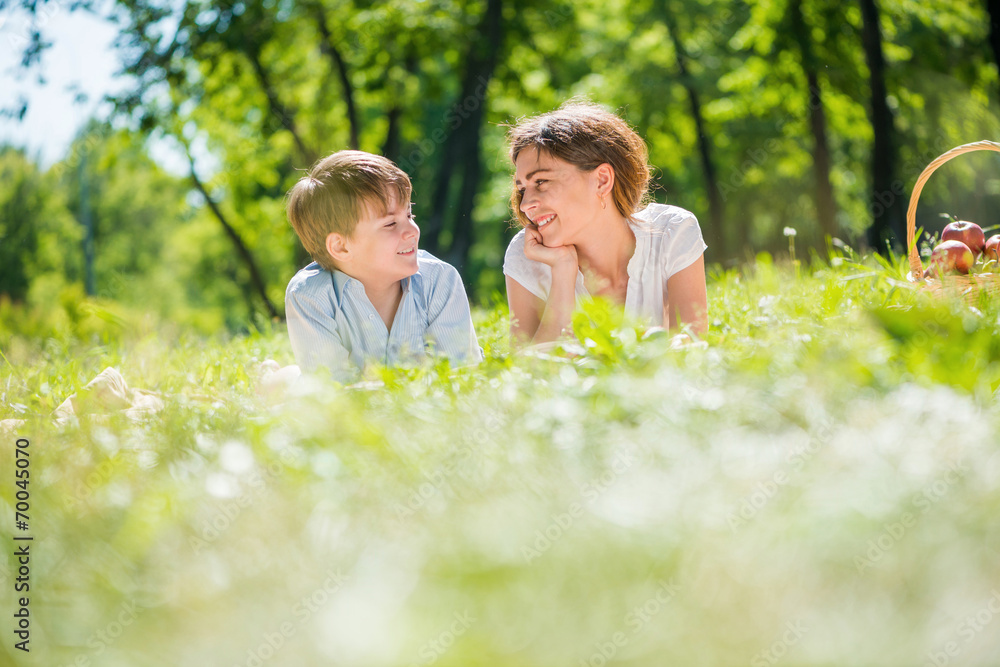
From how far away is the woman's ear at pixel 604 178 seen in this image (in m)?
3.82

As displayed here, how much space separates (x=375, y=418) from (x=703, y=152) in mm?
15059

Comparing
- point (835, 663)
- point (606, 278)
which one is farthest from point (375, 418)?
point (606, 278)

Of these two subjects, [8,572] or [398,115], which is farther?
[398,115]

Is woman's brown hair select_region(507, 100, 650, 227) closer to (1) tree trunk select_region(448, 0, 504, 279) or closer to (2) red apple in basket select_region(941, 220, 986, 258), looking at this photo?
(2) red apple in basket select_region(941, 220, 986, 258)

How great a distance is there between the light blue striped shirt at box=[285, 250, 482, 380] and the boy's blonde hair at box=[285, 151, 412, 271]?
0.22 m

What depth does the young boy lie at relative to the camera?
354 cm

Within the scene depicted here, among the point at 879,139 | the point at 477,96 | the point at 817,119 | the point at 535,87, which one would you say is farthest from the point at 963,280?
the point at 535,87

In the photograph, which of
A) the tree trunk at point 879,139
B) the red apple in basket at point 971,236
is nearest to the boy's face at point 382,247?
the red apple in basket at point 971,236

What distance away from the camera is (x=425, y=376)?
2.34 m

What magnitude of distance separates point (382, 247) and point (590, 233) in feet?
3.58

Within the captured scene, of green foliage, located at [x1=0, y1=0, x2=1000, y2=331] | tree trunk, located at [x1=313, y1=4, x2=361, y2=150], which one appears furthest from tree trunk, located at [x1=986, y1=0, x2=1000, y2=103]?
tree trunk, located at [x1=313, y1=4, x2=361, y2=150]

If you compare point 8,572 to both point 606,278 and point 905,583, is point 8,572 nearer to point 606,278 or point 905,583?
point 905,583

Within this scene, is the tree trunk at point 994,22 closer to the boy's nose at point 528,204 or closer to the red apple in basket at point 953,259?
the red apple in basket at point 953,259

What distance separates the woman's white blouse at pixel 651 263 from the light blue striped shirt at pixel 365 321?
1.35 ft
